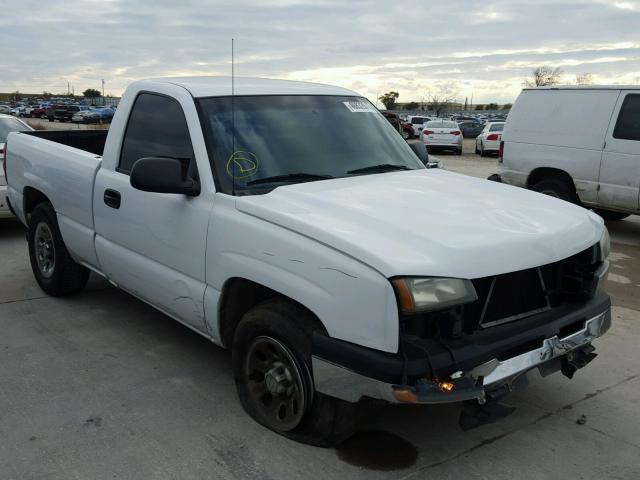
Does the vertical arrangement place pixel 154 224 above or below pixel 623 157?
below

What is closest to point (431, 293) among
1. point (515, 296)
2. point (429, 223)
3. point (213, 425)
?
point (429, 223)

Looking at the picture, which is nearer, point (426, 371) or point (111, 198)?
point (426, 371)

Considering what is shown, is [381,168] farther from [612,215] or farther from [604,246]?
[612,215]

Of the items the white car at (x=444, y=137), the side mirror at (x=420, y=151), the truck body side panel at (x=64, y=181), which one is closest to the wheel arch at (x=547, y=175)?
the side mirror at (x=420, y=151)

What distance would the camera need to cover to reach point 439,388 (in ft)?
Result: 8.75

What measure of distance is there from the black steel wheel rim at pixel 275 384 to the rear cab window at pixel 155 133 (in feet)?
3.92

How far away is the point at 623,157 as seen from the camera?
27.3 ft

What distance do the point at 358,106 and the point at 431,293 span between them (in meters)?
2.18

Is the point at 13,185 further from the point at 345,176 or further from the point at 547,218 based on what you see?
the point at 547,218

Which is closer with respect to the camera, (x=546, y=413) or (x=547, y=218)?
(x=547, y=218)

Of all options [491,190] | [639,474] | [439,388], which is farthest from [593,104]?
[439,388]

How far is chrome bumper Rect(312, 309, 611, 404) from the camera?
8.66 ft

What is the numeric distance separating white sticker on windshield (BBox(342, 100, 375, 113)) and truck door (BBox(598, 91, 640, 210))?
5.13 metres

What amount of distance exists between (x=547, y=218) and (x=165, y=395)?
7.90ft
